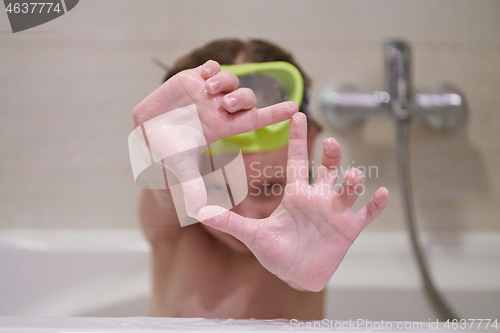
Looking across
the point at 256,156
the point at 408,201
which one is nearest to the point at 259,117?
the point at 256,156

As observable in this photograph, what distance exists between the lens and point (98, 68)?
2.74 ft

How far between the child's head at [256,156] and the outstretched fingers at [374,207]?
0.17m

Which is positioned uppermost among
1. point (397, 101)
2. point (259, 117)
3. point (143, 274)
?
point (259, 117)

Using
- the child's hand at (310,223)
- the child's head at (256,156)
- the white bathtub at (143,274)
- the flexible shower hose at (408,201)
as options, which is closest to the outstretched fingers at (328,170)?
the child's hand at (310,223)

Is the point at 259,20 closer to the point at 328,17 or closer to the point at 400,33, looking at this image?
the point at 328,17

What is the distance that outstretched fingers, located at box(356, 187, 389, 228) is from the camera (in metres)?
0.40

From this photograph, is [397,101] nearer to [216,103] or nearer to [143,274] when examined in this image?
[216,103]

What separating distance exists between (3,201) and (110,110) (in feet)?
1.15

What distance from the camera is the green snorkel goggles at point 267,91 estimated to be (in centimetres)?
55

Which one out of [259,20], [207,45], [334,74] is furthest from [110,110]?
[334,74]

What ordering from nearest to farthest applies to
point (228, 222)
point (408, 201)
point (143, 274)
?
point (228, 222) < point (143, 274) < point (408, 201)

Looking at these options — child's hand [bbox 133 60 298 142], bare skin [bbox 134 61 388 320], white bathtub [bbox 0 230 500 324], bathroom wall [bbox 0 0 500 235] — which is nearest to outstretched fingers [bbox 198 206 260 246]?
bare skin [bbox 134 61 388 320]

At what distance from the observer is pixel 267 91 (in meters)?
0.59

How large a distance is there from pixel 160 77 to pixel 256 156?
0.32 meters
